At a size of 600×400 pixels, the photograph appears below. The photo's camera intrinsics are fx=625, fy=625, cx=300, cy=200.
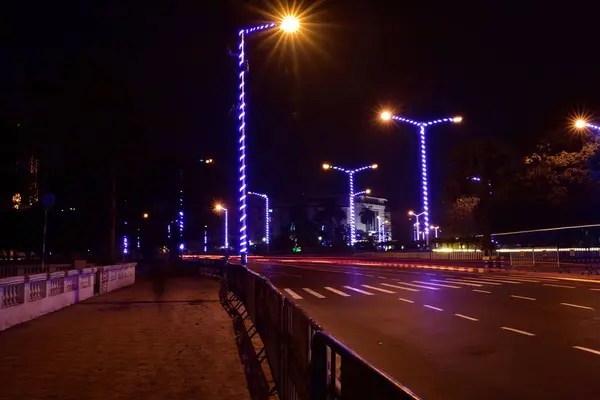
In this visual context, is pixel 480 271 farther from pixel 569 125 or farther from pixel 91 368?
pixel 91 368

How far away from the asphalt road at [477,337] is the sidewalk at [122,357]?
2.66 m

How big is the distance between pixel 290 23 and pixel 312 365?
741 inches

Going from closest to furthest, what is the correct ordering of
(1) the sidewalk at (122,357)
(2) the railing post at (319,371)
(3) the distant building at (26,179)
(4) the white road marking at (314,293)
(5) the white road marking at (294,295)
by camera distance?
(2) the railing post at (319,371) < (1) the sidewalk at (122,357) < (5) the white road marking at (294,295) < (4) the white road marking at (314,293) < (3) the distant building at (26,179)

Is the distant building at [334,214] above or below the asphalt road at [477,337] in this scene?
above

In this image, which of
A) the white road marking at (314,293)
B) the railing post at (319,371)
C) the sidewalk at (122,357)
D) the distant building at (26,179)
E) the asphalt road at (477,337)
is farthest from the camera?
the distant building at (26,179)

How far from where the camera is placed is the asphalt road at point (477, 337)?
870 cm

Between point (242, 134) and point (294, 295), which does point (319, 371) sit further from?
point (242, 134)

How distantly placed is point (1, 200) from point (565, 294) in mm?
29279

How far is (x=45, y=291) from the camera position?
719 inches

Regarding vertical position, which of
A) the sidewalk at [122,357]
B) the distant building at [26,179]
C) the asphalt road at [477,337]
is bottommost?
the asphalt road at [477,337]

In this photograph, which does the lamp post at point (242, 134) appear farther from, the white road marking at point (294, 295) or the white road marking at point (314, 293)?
the white road marking at point (314, 293)

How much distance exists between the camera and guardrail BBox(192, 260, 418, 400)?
11.3 ft

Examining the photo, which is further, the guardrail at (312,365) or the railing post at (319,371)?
the railing post at (319,371)

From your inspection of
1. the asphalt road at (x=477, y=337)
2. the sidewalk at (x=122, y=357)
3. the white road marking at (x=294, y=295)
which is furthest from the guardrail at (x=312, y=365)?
the white road marking at (x=294, y=295)
